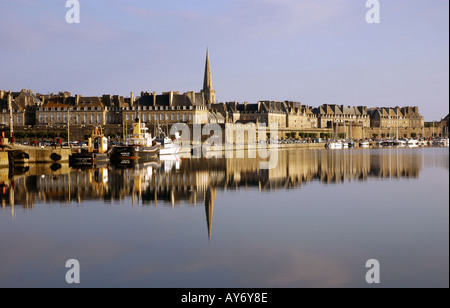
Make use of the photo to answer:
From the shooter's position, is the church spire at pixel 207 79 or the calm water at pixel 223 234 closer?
the calm water at pixel 223 234

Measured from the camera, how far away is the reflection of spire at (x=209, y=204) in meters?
15.9

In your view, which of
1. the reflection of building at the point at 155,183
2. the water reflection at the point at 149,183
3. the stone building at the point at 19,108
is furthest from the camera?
the stone building at the point at 19,108

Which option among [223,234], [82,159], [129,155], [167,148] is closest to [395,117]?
[167,148]

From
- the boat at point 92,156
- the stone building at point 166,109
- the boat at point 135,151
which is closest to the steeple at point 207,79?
the stone building at point 166,109

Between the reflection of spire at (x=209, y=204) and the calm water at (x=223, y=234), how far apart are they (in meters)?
0.04

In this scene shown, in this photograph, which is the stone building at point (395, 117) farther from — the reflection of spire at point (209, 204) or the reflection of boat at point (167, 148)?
the reflection of spire at point (209, 204)

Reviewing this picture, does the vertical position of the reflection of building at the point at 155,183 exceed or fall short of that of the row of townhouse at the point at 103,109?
it falls short

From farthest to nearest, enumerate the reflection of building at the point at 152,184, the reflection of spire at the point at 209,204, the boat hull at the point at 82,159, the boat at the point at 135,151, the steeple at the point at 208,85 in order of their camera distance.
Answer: the steeple at the point at 208,85 < the boat at the point at 135,151 < the boat hull at the point at 82,159 < the reflection of building at the point at 152,184 < the reflection of spire at the point at 209,204

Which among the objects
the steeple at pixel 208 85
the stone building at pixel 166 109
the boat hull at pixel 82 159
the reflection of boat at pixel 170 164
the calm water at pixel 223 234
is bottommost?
the calm water at pixel 223 234

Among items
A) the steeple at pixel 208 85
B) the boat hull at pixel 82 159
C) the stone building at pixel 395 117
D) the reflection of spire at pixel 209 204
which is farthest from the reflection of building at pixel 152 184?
the stone building at pixel 395 117

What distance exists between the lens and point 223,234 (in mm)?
14422

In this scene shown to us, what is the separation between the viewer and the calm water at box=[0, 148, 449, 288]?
423 inches

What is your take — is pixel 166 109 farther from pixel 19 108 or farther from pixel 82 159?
pixel 82 159

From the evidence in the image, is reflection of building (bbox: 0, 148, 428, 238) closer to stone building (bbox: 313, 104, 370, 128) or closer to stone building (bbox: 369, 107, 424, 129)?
stone building (bbox: 313, 104, 370, 128)
